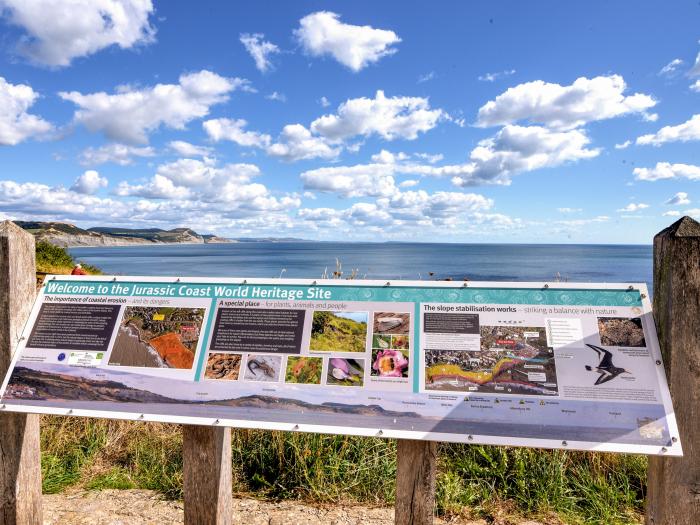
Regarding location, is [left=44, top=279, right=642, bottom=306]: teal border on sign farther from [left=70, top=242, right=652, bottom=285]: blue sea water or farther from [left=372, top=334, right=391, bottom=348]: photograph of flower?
[left=70, top=242, right=652, bottom=285]: blue sea water

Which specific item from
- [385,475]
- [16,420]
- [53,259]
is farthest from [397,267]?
[16,420]

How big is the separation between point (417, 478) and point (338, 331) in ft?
2.60

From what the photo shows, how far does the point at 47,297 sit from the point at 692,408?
11.4 feet

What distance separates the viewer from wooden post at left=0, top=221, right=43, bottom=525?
2.85m

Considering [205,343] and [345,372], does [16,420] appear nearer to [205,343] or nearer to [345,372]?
[205,343]

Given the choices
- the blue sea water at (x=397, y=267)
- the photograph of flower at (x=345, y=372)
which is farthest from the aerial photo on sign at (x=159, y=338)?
the blue sea water at (x=397, y=267)

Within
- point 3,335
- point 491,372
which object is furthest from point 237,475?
point 491,372

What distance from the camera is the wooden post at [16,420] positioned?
2.85 metres

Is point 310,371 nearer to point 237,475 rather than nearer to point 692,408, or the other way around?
point 692,408

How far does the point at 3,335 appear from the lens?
2.86m

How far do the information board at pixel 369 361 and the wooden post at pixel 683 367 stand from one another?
0.32ft

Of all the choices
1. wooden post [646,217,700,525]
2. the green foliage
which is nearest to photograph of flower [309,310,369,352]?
wooden post [646,217,700,525]

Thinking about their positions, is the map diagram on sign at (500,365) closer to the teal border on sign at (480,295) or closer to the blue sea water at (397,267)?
the teal border on sign at (480,295)

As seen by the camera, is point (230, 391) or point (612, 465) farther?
point (612, 465)
